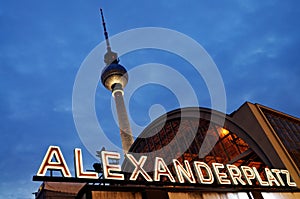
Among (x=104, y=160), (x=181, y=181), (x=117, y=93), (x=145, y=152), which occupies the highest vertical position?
(x=117, y=93)

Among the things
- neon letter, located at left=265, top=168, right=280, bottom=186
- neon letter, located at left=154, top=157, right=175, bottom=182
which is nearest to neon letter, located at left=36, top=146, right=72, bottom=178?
neon letter, located at left=154, top=157, right=175, bottom=182

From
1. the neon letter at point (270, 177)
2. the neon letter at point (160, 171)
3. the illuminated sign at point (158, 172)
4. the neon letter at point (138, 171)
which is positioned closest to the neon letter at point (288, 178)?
the illuminated sign at point (158, 172)

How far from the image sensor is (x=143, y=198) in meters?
12.5

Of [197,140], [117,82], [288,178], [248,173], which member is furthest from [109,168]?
[117,82]

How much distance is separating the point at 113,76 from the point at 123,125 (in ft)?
79.6

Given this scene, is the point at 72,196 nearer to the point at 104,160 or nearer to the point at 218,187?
the point at 104,160

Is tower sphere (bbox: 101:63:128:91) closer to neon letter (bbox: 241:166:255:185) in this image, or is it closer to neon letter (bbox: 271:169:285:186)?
neon letter (bbox: 241:166:255:185)

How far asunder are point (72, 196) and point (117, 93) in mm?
67450

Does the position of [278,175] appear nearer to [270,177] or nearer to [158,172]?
[270,177]

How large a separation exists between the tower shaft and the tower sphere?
276 inches

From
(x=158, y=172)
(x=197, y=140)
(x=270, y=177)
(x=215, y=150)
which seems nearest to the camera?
(x=158, y=172)

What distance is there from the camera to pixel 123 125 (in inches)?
2842

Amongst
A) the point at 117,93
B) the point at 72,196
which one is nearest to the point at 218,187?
the point at 72,196

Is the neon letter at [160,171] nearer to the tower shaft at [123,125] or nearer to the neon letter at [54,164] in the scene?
the neon letter at [54,164]
